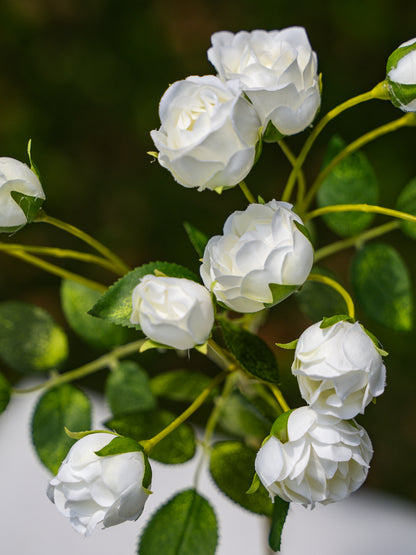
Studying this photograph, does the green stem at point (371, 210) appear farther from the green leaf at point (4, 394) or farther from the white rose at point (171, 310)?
the green leaf at point (4, 394)

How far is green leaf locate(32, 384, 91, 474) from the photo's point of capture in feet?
1.45

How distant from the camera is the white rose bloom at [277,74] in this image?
13.4 inches

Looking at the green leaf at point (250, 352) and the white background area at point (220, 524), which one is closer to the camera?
the green leaf at point (250, 352)

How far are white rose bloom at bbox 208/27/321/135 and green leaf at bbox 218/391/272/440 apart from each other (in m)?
0.25

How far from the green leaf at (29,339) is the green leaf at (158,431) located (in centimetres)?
10

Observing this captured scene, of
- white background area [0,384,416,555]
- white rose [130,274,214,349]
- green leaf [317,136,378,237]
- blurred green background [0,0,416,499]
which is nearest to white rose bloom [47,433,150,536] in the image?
white rose [130,274,214,349]

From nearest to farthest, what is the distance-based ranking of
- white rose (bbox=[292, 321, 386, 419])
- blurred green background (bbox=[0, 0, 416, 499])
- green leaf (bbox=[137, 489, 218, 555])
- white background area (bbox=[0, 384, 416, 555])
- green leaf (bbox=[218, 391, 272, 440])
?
white rose (bbox=[292, 321, 386, 419]), green leaf (bbox=[137, 489, 218, 555]), green leaf (bbox=[218, 391, 272, 440]), white background area (bbox=[0, 384, 416, 555]), blurred green background (bbox=[0, 0, 416, 499])

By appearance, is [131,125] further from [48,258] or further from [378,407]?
[378,407]

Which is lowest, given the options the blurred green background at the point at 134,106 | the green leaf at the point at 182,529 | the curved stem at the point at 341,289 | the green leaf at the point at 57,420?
the blurred green background at the point at 134,106

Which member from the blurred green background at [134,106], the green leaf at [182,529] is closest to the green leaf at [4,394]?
the green leaf at [182,529]

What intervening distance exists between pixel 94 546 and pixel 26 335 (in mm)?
320

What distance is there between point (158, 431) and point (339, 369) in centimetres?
17

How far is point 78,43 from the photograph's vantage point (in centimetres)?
129

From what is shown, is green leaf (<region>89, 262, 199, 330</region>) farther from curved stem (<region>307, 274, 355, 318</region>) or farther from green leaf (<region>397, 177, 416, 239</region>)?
green leaf (<region>397, 177, 416, 239</region>)
